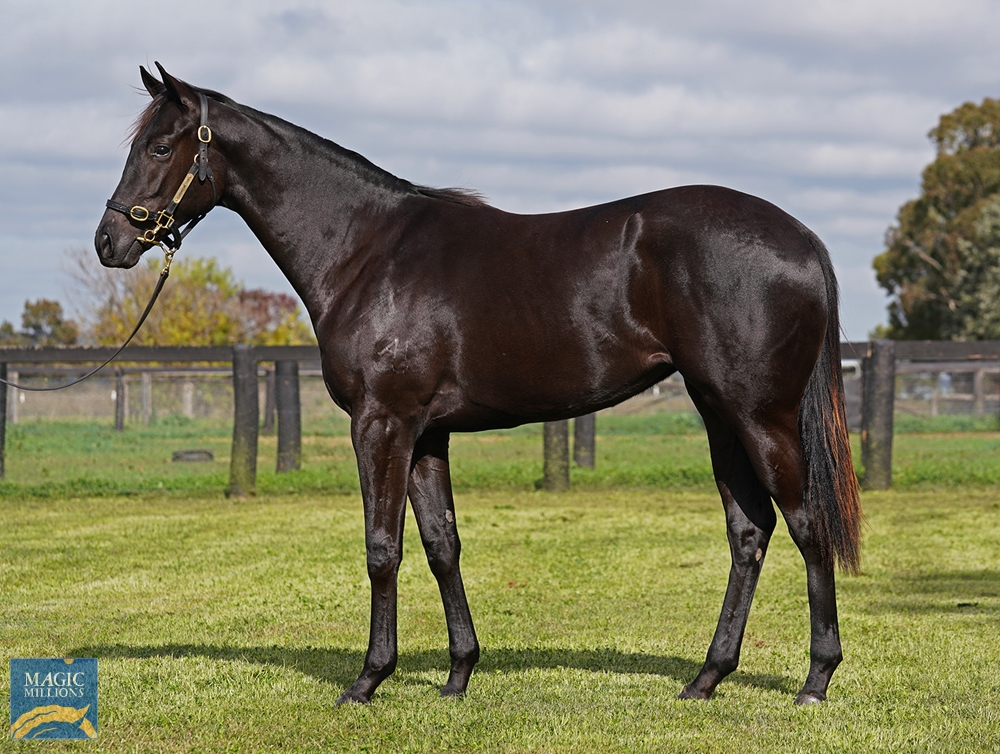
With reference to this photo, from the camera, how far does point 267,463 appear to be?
1330 centimetres

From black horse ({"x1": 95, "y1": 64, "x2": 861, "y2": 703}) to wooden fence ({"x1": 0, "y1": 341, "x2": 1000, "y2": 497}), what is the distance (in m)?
7.11

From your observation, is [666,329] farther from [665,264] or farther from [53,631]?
[53,631]

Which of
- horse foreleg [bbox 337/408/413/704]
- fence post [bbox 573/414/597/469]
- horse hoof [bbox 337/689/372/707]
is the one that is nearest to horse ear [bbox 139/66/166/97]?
horse foreleg [bbox 337/408/413/704]

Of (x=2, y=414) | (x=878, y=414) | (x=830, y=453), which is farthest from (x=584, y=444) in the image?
(x=830, y=453)

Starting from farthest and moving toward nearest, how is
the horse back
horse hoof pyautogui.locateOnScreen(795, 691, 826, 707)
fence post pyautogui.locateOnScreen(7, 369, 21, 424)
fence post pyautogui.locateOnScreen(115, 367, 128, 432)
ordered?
1. fence post pyautogui.locateOnScreen(115, 367, 128, 432)
2. fence post pyautogui.locateOnScreen(7, 369, 21, 424)
3. horse hoof pyautogui.locateOnScreen(795, 691, 826, 707)
4. the horse back

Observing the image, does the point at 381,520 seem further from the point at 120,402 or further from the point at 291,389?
the point at 120,402

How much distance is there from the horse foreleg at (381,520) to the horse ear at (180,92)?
1587mm

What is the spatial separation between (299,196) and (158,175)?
1.98ft

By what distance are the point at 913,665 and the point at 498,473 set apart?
8297 mm

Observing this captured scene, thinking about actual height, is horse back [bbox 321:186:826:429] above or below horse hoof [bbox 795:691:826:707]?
above

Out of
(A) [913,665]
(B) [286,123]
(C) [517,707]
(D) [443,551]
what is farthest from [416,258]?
(A) [913,665]

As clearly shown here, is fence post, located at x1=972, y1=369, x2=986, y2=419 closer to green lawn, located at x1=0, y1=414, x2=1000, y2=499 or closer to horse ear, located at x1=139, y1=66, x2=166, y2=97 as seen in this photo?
green lawn, located at x1=0, y1=414, x2=1000, y2=499

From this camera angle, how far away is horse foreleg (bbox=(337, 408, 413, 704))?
4.46m

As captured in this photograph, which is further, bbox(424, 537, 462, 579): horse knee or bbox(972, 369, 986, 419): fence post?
bbox(972, 369, 986, 419): fence post
